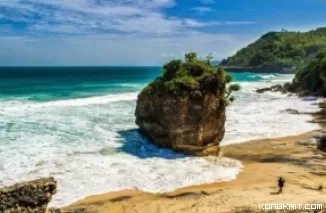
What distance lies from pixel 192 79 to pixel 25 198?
1591 cm

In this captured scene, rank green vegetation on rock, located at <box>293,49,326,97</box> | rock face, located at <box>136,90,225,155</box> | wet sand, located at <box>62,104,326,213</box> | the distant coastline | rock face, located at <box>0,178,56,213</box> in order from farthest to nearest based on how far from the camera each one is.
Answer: the distant coastline < green vegetation on rock, located at <box>293,49,326,97</box> < rock face, located at <box>136,90,225,155</box> < wet sand, located at <box>62,104,326,213</box> < rock face, located at <box>0,178,56,213</box>

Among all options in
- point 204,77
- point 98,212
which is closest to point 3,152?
point 98,212

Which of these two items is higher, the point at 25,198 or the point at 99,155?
the point at 25,198

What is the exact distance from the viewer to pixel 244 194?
14812mm

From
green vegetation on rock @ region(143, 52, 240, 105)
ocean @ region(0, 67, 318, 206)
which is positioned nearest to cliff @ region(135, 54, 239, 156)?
green vegetation on rock @ region(143, 52, 240, 105)

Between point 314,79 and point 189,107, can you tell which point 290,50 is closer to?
point 314,79

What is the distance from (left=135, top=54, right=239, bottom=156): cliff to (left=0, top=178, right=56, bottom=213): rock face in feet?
48.0

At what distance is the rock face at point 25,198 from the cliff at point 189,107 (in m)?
14.6

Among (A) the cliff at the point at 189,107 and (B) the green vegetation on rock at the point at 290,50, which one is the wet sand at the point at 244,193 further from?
(B) the green vegetation on rock at the point at 290,50

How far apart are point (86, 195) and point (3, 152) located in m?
7.10

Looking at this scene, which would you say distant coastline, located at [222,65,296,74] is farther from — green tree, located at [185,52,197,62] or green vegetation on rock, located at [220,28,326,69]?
green tree, located at [185,52,197,62]

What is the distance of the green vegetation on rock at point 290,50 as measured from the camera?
496 feet

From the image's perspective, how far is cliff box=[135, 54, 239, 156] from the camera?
20.9 meters

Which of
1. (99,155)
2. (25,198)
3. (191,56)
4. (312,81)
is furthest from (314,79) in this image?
(25,198)
